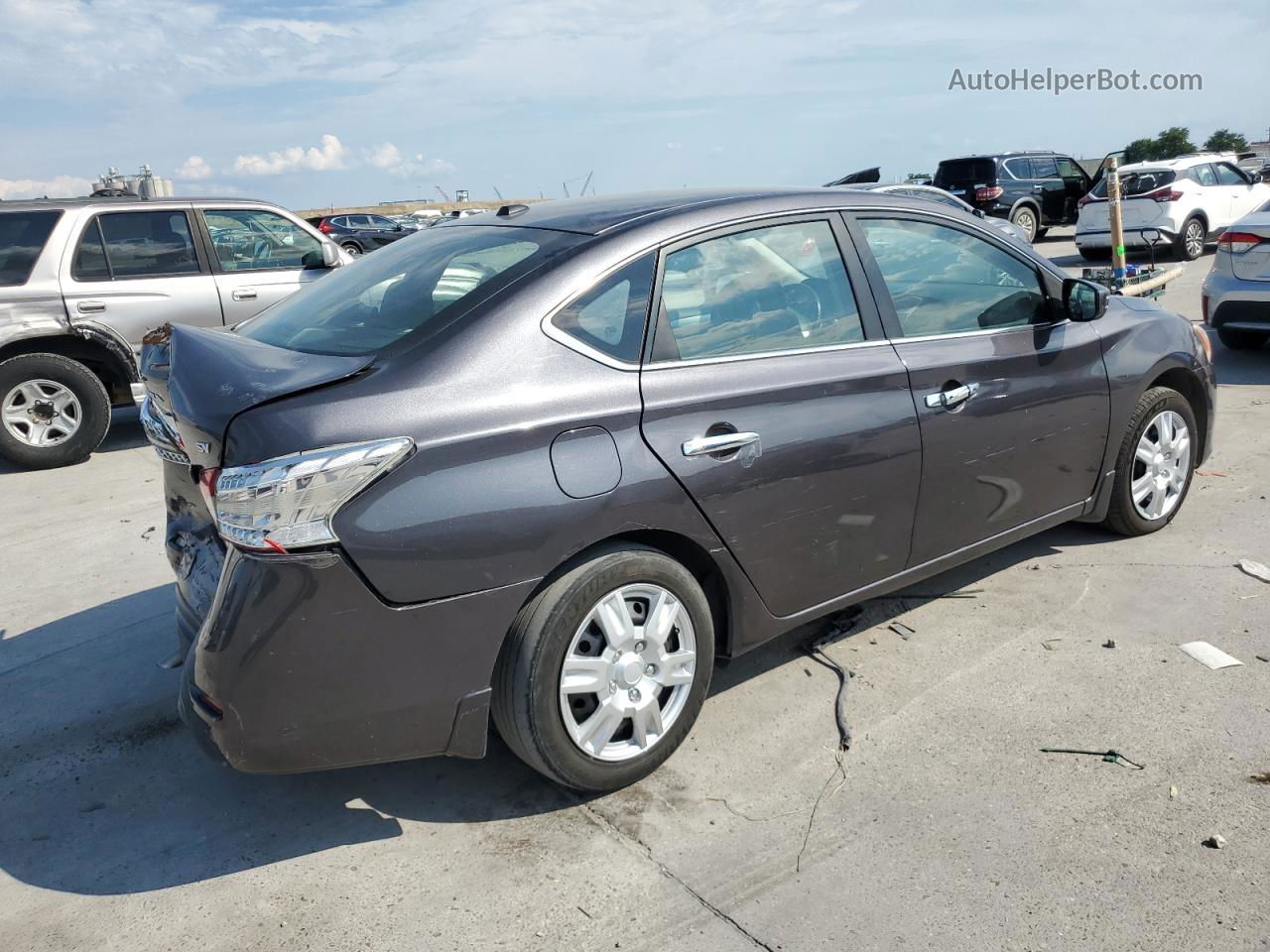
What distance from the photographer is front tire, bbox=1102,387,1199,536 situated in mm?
4648

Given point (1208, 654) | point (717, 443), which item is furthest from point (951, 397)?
point (1208, 654)

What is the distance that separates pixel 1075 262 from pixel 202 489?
17.7 metres

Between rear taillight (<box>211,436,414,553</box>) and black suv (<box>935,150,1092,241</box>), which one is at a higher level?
black suv (<box>935,150,1092,241</box>)

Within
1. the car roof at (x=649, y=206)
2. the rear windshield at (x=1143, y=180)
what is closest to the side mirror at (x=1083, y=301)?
the car roof at (x=649, y=206)

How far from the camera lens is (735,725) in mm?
3521

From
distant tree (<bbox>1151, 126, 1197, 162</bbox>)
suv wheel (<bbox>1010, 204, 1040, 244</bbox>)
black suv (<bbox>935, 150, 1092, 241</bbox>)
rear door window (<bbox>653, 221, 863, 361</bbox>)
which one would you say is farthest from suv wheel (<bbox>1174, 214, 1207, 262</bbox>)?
distant tree (<bbox>1151, 126, 1197, 162</bbox>)

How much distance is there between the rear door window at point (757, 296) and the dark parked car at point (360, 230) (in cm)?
2504

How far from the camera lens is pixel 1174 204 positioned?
54.3ft

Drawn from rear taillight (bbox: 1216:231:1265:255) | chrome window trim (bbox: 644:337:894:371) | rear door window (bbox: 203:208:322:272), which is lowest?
chrome window trim (bbox: 644:337:894:371)

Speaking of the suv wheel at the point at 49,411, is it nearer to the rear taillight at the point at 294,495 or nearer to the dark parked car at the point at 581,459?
the dark parked car at the point at 581,459

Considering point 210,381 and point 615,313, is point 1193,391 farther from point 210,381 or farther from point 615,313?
point 210,381

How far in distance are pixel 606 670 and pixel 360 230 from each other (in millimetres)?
31502

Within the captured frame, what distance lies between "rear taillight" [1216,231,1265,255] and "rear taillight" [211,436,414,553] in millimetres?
8039

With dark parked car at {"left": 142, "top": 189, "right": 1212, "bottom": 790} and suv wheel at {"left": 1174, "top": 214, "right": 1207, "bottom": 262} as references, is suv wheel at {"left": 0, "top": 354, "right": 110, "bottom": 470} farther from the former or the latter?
suv wheel at {"left": 1174, "top": 214, "right": 1207, "bottom": 262}
